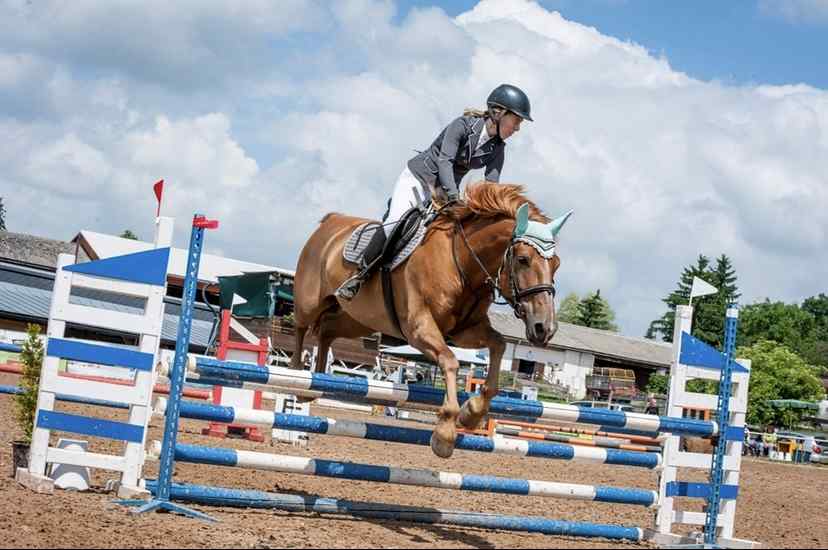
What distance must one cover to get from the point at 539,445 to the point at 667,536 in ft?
3.45

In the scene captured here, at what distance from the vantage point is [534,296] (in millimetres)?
5066

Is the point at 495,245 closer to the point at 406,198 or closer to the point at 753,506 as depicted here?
the point at 406,198

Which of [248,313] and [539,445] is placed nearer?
[539,445]

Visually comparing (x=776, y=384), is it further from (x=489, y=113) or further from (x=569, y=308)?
(x=569, y=308)

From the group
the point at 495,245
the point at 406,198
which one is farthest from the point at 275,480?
the point at 495,245

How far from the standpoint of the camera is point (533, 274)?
5.12 metres

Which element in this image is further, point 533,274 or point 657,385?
point 657,385

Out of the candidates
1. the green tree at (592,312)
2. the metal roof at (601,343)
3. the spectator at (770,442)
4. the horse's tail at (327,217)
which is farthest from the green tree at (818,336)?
the horse's tail at (327,217)

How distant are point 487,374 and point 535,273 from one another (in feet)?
2.30

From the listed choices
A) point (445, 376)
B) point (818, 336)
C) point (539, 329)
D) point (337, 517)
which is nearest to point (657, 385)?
point (337, 517)

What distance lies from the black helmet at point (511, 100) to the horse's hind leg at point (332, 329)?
207 centimetres

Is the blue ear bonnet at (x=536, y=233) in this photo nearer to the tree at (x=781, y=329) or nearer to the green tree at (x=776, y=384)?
the green tree at (x=776, y=384)

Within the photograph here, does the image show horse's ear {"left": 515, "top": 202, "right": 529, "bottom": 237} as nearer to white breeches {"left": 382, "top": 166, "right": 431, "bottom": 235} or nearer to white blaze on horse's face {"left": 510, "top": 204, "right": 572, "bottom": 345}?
white blaze on horse's face {"left": 510, "top": 204, "right": 572, "bottom": 345}

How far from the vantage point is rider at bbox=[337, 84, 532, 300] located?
19.5ft
